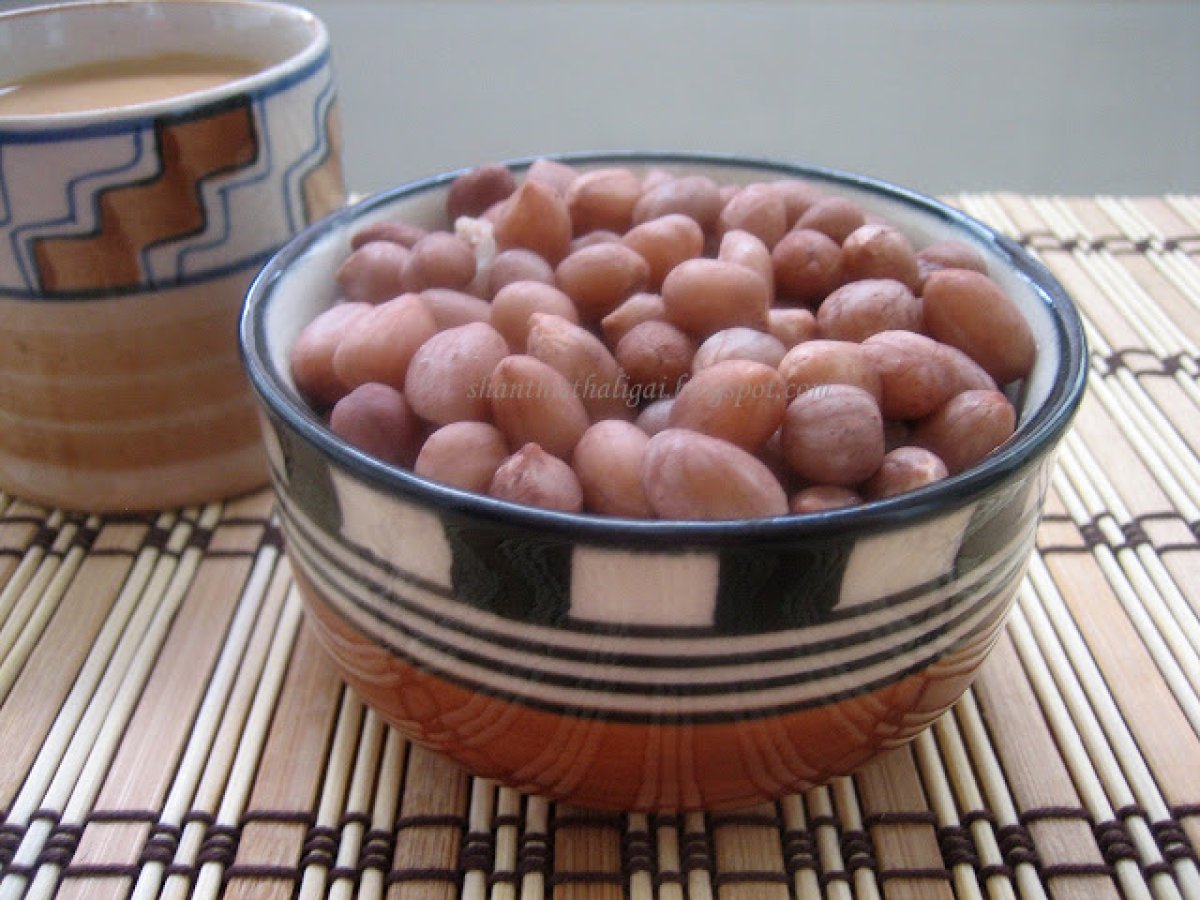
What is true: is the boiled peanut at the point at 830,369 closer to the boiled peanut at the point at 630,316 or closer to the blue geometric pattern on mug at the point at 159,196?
the boiled peanut at the point at 630,316

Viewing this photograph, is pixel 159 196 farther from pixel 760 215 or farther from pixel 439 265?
pixel 760 215

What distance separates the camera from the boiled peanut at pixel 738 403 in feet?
1.09

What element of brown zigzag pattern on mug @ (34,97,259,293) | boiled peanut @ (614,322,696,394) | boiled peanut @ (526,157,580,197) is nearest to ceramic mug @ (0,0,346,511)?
brown zigzag pattern on mug @ (34,97,259,293)

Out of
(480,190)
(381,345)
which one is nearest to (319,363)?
(381,345)

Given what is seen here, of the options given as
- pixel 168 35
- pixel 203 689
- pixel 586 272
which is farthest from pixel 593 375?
pixel 168 35

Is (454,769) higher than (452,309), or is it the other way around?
(452,309)

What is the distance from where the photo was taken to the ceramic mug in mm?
448

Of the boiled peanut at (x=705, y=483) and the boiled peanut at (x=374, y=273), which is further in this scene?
the boiled peanut at (x=374, y=273)

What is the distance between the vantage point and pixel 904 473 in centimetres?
33

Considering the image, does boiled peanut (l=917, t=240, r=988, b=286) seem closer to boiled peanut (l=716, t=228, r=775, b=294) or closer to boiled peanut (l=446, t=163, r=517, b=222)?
boiled peanut (l=716, t=228, r=775, b=294)

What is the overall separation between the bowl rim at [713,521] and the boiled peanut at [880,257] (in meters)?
0.04

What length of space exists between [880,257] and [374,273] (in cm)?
19

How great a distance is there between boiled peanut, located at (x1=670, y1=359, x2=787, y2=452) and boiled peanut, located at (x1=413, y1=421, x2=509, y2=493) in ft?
0.19

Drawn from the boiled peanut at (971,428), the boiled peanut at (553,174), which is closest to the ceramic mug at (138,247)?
the boiled peanut at (553,174)
